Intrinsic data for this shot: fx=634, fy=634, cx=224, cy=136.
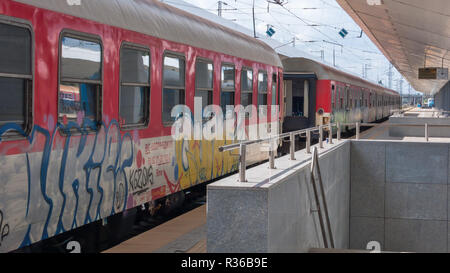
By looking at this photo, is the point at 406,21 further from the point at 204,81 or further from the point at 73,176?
the point at 73,176

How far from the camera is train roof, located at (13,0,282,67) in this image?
6.87 m

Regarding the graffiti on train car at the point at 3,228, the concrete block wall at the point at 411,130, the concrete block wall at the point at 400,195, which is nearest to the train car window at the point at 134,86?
the graffiti on train car at the point at 3,228

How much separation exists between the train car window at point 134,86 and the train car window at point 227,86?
123 inches

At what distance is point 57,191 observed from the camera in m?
6.30

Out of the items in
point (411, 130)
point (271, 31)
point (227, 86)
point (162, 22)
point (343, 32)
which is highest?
point (271, 31)

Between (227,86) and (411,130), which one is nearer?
(227,86)

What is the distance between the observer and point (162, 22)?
9.04 m

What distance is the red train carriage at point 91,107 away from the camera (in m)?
5.68

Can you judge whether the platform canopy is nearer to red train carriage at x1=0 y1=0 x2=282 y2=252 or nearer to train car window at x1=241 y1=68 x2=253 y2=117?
train car window at x1=241 y1=68 x2=253 y2=117

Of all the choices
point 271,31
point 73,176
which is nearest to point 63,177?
point 73,176

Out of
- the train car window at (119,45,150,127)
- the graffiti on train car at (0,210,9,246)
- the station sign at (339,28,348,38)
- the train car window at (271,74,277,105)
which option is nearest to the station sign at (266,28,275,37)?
the station sign at (339,28,348,38)

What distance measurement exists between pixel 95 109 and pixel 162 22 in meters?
2.43

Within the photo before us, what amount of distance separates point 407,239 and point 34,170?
14198 millimetres
